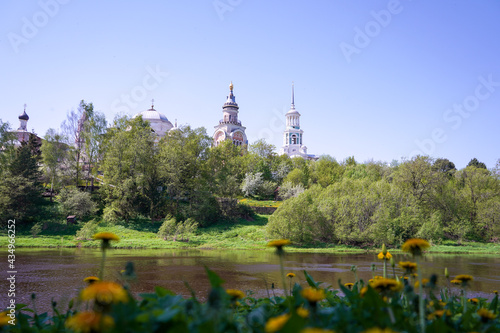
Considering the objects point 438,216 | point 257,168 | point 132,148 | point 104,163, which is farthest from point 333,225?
point 257,168

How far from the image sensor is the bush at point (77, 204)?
29453 mm

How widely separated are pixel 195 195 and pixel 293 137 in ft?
232

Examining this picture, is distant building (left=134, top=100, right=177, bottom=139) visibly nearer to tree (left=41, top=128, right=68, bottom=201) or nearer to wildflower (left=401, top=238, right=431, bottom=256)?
tree (left=41, top=128, right=68, bottom=201)

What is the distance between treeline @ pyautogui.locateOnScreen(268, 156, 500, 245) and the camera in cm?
2658

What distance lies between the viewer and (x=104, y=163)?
3462 cm

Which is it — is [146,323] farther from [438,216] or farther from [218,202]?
[218,202]

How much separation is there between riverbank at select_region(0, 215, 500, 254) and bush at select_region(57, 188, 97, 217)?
1.71m

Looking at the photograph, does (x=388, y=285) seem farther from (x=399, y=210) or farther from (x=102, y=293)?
(x=399, y=210)

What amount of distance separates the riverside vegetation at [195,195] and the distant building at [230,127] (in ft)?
132

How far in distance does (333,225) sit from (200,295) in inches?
778

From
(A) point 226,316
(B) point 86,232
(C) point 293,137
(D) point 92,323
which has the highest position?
(C) point 293,137

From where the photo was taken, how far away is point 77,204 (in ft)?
96.6

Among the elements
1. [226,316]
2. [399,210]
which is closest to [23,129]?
[399,210]

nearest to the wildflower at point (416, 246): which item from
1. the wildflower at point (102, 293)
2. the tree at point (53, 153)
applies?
the wildflower at point (102, 293)
